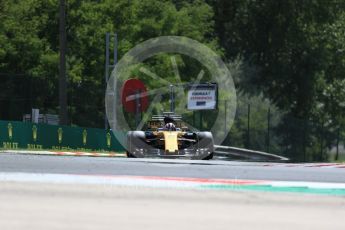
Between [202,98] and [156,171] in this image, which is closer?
[156,171]

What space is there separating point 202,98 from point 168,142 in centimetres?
975

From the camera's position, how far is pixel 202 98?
33.8 metres

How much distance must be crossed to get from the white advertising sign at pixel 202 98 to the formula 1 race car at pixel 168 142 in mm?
8210

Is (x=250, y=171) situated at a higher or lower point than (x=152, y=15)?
lower

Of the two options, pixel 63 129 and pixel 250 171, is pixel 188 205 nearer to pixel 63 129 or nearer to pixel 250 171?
pixel 250 171

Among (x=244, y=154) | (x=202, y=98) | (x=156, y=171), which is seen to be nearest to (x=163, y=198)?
(x=156, y=171)

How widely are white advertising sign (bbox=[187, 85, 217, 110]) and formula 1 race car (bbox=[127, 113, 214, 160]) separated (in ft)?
26.9

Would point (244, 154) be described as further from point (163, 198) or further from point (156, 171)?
point (163, 198)

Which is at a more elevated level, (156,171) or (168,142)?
(168,142)

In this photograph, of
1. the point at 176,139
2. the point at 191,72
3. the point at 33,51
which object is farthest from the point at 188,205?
the point at 191,72

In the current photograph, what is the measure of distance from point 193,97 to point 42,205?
73.5 ft

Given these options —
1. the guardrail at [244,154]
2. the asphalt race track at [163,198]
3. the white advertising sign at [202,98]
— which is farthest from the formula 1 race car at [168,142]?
the white advertising sign at [202,98]

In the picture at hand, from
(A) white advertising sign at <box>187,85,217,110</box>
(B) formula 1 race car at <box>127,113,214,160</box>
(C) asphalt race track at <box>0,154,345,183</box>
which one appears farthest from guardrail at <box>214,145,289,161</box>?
(C) asphalt race track at <box>0,154,345,183</box>

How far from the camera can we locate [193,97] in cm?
3347
